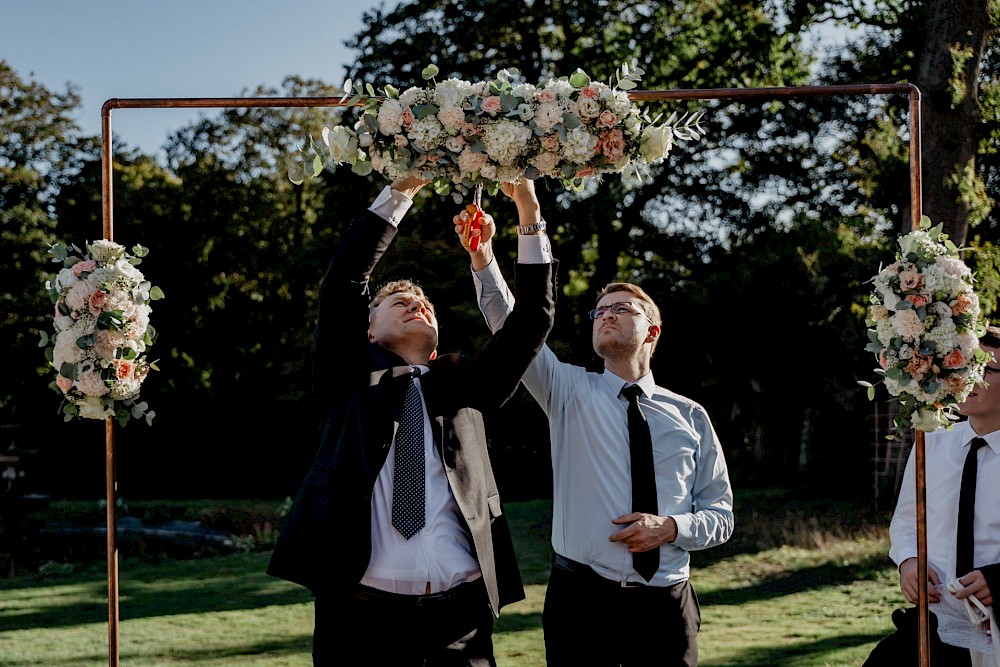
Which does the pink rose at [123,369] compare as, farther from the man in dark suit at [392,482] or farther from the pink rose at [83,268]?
the man in dark suit at [392,482]

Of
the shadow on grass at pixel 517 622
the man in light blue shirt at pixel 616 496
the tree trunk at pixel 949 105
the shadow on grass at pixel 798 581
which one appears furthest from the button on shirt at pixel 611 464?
the tree trunk at pixel 949 105

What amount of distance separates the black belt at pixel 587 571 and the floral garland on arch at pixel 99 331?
1.69 meters

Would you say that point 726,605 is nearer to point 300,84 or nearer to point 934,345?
point 934,345

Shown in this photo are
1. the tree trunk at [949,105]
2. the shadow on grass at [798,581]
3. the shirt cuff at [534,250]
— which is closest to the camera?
the shirt cuff at [534,250]

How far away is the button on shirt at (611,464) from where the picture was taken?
3.76 meters

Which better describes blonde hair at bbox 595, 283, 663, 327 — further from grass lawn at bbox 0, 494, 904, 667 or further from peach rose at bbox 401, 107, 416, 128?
grass lawn at bbox 0, 494, 904, 667

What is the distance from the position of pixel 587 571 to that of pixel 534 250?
1.25 m

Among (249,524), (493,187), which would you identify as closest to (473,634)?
(493,187)

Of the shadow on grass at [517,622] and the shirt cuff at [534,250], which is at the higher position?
the shirt cuff at [534,250]

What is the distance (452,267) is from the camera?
1481cm

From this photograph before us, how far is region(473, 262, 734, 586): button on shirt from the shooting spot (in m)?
3.76

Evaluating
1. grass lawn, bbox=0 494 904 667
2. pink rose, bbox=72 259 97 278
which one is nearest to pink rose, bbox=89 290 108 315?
pink rose, bbox=72 259 97 278

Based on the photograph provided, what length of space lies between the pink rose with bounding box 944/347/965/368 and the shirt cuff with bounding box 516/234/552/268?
1.53 meters

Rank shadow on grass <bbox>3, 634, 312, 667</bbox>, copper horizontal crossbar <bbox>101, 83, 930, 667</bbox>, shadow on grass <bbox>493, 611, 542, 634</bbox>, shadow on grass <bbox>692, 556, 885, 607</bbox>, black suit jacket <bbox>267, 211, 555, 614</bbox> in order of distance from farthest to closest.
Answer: shadow on grass <bbox>692, 556, 885, 607</bbox>
shadow on grass <bbox>493, 611, 542, 634</bbox>
shadow on grass <bbox>3, 634, 312, 667</bbox>
copper horizontal crossbar <bbox>101, 83, 930, 667</bbox>
black suit jacket <bbox>267, 211, 555, 614</bbox>
